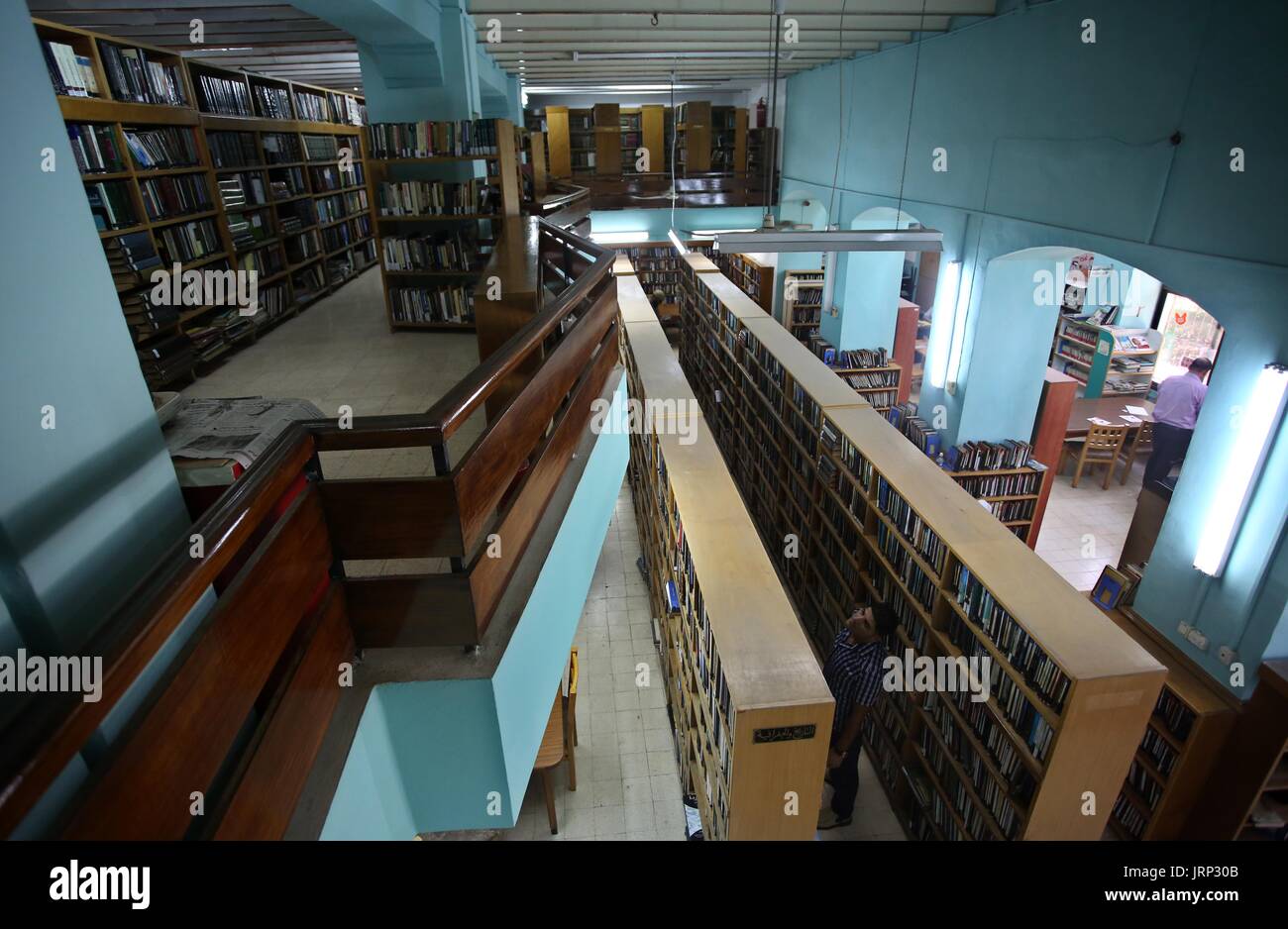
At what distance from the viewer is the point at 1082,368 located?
9.77 m

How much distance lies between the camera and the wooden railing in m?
1.01

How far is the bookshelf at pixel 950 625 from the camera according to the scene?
2.95 m

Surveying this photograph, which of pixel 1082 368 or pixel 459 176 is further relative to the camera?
pixel 1082 368

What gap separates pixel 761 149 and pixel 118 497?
1494cm

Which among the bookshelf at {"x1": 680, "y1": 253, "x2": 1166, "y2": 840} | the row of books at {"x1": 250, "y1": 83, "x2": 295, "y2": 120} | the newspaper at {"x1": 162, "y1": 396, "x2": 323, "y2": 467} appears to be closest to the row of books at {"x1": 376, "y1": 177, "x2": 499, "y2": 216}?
the row of books at {"x1": 250, "y1": 83, "x2": 295, "y2": 120}

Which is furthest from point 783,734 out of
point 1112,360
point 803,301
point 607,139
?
point 607,139

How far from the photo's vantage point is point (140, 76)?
4367mm

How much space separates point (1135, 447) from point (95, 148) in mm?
11039

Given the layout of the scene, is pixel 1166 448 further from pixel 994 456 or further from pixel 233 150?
pixel 233 150

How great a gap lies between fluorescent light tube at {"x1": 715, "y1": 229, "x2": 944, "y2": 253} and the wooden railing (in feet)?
9.47

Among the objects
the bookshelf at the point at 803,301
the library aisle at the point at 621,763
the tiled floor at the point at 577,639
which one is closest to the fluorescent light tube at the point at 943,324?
the bookshelf at the point at 803,301

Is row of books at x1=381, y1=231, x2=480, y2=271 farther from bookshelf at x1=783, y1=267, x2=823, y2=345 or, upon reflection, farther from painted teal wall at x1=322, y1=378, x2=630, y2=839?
bookshelf at x1=783, y1=267, x2=823, y2=345
